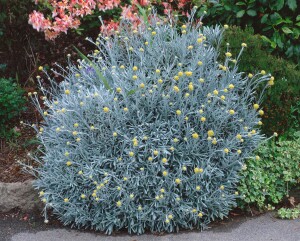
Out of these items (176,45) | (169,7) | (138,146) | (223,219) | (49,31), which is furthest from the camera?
(169,7)

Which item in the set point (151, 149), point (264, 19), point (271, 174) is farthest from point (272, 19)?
point (151, 149)

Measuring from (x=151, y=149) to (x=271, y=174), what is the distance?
1142 millimetres

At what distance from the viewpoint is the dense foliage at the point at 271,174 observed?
13.9ft

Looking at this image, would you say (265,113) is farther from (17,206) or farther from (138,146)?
(17,206)

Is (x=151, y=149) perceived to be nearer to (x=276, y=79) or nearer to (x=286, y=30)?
(x=276, y=79)

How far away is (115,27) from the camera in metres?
5.23

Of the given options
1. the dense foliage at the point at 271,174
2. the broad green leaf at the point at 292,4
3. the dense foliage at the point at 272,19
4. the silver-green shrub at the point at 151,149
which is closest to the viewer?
the silver-green shrub at the point at 151,149

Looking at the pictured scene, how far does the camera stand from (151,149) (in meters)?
3.97

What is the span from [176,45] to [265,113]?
0.99 metres

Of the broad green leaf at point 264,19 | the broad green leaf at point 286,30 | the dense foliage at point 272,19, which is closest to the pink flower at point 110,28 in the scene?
the dense foliage at point 272,19

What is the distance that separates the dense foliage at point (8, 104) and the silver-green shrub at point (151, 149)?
1.00m

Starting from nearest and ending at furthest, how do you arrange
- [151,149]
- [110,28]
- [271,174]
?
[151,149]
[271,174]
[110,28]

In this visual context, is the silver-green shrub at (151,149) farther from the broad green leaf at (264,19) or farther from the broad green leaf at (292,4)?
the broad green leaf at (292,4)

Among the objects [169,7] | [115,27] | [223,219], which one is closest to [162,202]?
[223,219]
